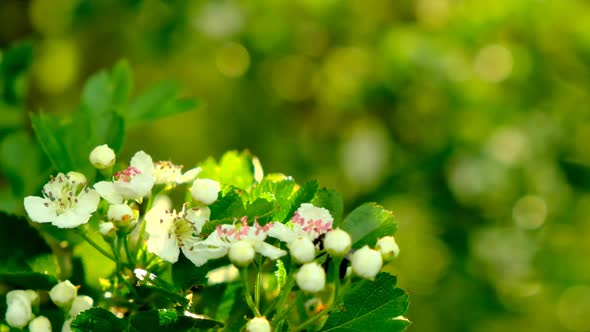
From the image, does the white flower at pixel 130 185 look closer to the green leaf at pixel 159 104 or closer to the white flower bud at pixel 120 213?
the white flower bud at pixel 120 213

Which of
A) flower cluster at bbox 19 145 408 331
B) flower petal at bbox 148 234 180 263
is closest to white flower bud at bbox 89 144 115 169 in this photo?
flower cluster at bbox 19 145 408 331

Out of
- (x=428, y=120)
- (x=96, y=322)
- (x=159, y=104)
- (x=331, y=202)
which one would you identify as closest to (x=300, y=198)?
(x=331, y=202)

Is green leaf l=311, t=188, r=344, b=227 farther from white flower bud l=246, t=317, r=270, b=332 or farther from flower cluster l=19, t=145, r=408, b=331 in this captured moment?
white flower bud l=246, t=317, r=270, b=332

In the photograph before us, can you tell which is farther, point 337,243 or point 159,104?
point 159,104

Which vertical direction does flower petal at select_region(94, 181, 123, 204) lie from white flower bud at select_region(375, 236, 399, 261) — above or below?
below

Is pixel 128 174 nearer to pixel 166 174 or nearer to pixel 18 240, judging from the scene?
pixel 166 174

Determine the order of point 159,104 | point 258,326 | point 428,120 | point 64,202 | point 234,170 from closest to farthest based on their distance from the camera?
1. point 258,326
2. point 64,202
3. point 234,170
4. point 159,104
5. point 428,120
